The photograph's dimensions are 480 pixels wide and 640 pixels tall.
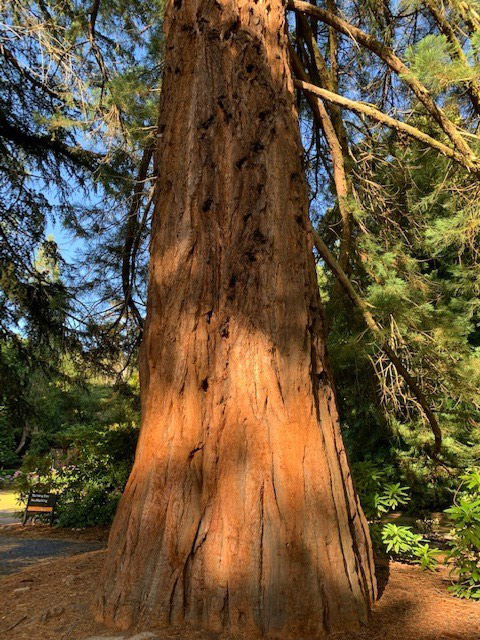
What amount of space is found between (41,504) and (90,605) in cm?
736

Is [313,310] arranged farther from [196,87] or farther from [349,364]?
[349,364]

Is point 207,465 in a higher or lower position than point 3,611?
higher

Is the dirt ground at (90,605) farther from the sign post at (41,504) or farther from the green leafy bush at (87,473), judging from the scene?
the sign post at (41,504)

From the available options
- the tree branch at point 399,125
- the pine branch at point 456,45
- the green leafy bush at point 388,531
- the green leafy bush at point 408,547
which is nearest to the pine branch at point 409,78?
the tree branch at point 399,125

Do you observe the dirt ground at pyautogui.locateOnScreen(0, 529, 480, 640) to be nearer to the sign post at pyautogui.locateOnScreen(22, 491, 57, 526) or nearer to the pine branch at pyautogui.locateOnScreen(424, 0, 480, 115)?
the pine branch at pyautogui.locateOnScreen(424, 0, 480, 115)

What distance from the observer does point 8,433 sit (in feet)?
72.9

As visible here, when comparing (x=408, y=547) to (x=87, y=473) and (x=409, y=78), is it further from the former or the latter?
(x=87, y=473)

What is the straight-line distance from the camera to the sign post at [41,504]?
9625 mm

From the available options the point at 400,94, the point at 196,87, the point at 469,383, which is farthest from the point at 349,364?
the point at 400,94

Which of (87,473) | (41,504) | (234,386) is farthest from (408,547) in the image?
(41,504)

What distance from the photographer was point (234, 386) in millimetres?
2973

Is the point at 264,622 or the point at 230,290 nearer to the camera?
the point at 264,622

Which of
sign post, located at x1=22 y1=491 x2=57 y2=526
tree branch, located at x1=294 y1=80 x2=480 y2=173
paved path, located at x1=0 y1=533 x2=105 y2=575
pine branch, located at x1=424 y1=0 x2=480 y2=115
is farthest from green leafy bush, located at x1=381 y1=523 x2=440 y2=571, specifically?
sign post, located at x1=22 y1=491 x2=57 y2=526

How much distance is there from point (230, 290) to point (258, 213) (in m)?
0.52
